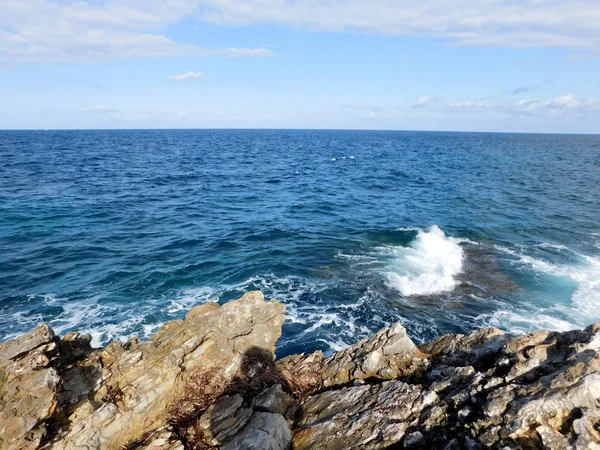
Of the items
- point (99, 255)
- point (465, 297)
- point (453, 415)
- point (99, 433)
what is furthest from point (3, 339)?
point (465, 297)

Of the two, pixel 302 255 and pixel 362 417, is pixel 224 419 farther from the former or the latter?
pixel 302 255

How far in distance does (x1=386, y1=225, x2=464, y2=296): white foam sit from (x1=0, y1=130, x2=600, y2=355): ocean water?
162 mm

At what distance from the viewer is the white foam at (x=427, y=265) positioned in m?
27.2

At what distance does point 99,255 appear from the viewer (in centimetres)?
3128

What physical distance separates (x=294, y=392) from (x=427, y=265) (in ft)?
68.1

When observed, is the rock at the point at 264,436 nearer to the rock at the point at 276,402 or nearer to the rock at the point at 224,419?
the rock at the point at 224,419

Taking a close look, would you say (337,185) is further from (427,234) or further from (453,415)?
(453,415)

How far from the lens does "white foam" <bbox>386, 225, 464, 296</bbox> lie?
27172 mm

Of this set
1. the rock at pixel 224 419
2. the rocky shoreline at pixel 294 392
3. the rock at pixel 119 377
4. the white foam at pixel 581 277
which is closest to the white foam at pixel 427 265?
the white foam at pixel 581 277

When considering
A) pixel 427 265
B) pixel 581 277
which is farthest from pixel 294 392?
pixel 581 277

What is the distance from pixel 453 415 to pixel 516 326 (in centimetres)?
1590

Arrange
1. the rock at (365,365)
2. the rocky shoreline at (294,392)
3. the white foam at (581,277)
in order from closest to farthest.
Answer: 1. the rocky shoreline at (294,392)
2. the rock at (365,365)
3. the white foam at (581,277)

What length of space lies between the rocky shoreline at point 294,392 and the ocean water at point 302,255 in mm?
7332

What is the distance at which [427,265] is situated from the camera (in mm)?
30641
